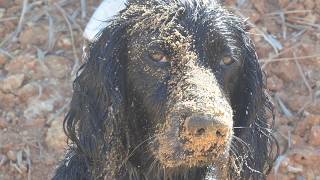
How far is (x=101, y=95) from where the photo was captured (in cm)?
491

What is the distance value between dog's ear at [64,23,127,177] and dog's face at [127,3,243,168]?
2.9 inches

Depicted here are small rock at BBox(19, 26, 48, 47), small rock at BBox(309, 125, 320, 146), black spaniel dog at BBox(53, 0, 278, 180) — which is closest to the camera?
black spaniel dog at BBox(53, 0, 278, 180)

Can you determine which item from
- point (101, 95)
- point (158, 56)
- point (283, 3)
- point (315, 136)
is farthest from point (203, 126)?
point (283, 3)

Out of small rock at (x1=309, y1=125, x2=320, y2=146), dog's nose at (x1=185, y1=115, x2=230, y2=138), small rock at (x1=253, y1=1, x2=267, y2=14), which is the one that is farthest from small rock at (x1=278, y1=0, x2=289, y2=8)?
dog's nose at (x1=185, y1=115, x2=230, y2=138)

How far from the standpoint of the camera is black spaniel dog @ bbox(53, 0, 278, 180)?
4492 millimetres

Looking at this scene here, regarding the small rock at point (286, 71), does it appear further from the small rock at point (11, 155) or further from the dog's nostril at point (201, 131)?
the dog's nostril at point (201, 131)

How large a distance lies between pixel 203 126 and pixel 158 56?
24.6 inches

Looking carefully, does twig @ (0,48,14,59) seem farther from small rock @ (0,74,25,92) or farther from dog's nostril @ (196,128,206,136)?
dog's nostril @ (196,128,206,136)

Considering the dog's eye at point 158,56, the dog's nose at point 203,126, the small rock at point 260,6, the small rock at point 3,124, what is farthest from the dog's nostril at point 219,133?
the small rock at point 260,6

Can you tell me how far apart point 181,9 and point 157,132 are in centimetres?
70

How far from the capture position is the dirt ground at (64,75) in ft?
21.7

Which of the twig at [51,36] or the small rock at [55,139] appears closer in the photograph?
the small rock at [55,139]

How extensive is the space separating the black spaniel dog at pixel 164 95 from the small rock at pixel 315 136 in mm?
1282

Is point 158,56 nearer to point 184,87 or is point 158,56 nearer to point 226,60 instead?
point 184,87
